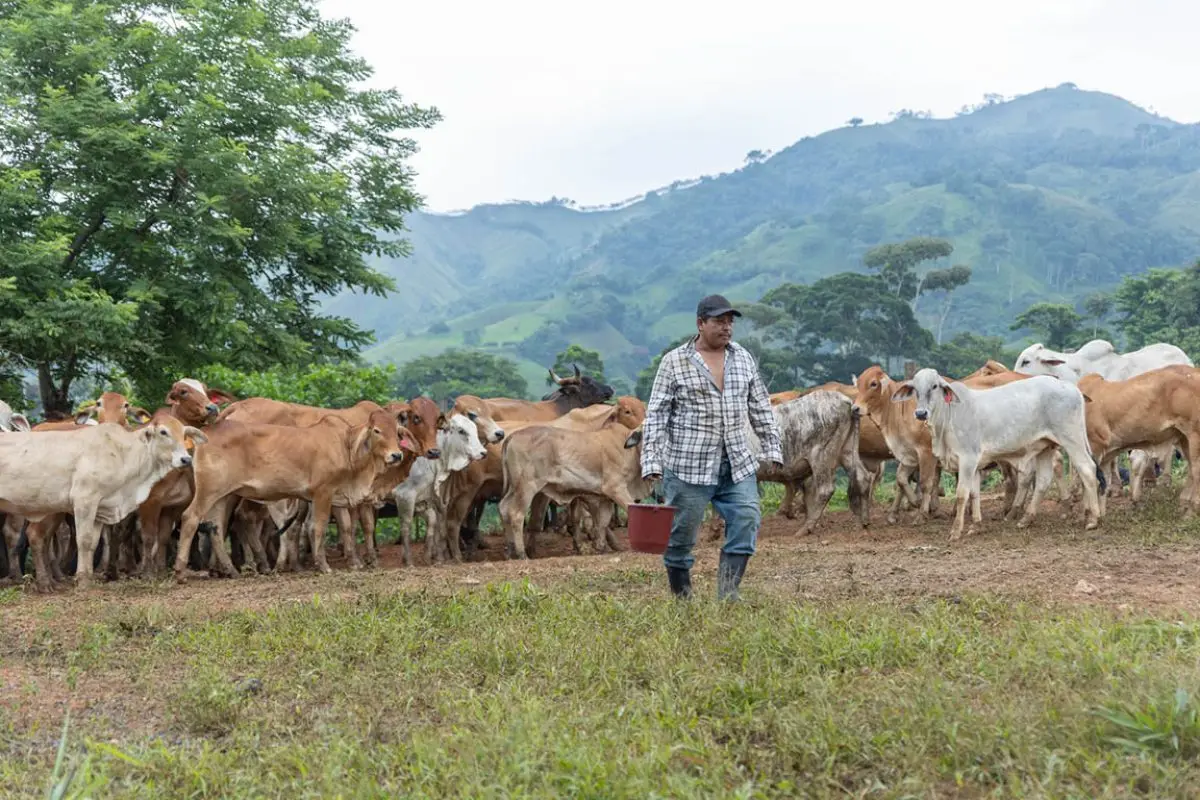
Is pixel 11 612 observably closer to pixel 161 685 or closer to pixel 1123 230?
pixel 161 685

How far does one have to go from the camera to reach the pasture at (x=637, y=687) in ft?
13.8

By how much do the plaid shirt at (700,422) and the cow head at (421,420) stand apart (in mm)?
4647

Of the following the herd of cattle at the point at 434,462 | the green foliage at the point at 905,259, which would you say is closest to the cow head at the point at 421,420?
the herd of cattle at the point at 434,462

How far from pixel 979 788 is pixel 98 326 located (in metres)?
13.8

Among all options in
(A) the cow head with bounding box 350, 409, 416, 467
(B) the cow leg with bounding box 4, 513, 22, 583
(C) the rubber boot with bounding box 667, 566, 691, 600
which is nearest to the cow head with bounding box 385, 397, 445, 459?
(A) the cow head with bounding box 350, 409, 416, 467

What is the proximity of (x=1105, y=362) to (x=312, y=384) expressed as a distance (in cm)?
1091

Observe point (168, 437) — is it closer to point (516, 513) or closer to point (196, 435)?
point (196, 435)

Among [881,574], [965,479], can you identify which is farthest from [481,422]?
[881,574]

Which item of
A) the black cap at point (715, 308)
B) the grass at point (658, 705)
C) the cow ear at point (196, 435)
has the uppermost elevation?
the black cap at point (715, 308)

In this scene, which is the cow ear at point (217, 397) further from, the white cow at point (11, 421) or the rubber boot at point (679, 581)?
the rubber boot at point (679, 581)

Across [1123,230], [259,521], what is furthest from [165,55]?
[1123,230]

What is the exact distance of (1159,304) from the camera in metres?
46.9

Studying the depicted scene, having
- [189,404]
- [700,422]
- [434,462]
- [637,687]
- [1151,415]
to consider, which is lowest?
[637,687]

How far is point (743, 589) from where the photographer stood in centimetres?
774
